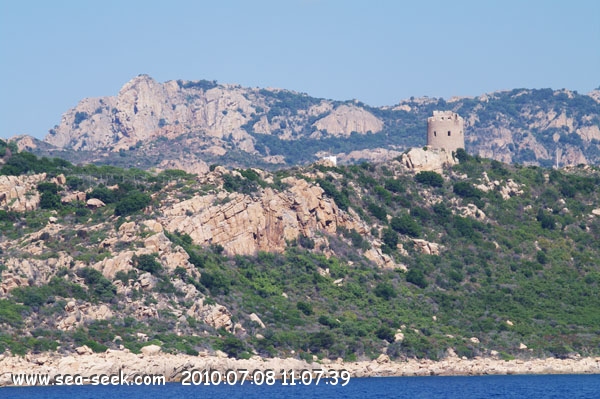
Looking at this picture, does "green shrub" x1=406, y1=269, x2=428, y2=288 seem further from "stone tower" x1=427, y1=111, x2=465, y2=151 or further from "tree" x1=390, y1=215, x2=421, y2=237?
"stone tower" x1=427, y1=111, x2=465, y2=151

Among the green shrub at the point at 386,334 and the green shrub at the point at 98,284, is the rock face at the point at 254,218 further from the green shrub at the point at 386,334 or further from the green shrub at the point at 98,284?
the green shrub at the point at 386,334

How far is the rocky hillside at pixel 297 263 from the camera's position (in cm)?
9956

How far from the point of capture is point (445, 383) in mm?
96875

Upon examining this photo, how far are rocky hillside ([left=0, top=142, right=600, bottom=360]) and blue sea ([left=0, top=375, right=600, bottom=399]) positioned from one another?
14.4ft

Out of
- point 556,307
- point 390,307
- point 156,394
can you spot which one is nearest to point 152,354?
point 156,394

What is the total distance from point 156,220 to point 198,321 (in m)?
13.6

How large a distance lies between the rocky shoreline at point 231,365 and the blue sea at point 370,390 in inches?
49.7

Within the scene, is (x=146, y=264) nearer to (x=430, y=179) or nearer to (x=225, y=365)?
(x=225, y=365)

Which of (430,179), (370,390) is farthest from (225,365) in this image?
(430,179)

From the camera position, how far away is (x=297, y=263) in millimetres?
117625

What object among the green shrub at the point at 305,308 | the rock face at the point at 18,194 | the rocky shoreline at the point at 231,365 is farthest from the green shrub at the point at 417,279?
the rock face at the point at 18,194

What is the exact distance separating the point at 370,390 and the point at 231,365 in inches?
409

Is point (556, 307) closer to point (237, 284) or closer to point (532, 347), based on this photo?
point (532, 347)

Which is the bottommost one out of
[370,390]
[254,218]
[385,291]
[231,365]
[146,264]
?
[370,390]
